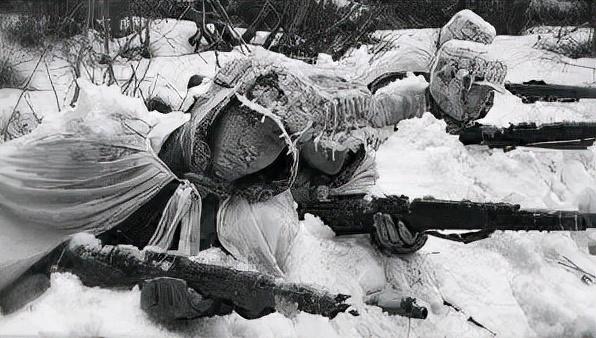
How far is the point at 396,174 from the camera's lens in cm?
358

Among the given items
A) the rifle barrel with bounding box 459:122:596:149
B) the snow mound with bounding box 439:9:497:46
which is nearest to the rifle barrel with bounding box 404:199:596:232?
the snow mound with bounding box 439:9:497:46

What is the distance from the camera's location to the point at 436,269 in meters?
2.74

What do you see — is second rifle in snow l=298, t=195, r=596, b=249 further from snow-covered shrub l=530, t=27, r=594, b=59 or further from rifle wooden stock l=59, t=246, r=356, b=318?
snow-covered shrub l=530, t=27, r=594, b=59

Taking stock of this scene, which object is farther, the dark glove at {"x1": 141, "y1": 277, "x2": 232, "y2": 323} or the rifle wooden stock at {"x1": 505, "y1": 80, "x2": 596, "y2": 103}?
the rifle wooden stock at {"x1": 505, "y1": 80, "x2": 596, "y2": 103}

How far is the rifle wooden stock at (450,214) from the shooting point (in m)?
2.36

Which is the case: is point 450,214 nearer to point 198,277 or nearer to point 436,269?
point 436,269

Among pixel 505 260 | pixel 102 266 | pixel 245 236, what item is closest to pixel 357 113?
pixel 245 236

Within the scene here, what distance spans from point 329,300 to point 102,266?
54 cm

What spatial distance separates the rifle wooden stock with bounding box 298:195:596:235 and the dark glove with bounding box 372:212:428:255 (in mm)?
24

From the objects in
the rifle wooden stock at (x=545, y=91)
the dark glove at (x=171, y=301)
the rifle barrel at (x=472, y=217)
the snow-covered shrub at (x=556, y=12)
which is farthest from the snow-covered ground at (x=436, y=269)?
the snow-covered shrub at (x=556, y=12)

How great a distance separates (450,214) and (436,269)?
17.5 inches

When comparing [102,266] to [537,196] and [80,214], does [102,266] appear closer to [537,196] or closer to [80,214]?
[80,214]

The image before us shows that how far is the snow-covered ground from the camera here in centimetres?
164

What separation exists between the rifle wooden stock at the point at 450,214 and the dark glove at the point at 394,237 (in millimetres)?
24
